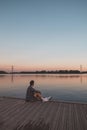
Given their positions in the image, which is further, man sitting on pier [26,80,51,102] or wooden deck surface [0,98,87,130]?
man sitting on pier [26,80,51,102]

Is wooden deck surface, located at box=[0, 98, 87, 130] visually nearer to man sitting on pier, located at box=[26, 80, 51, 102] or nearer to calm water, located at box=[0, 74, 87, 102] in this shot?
man sitting on pier, located at box=[26, 80, 51, 102]

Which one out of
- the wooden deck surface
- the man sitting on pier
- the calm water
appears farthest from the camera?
the calm water

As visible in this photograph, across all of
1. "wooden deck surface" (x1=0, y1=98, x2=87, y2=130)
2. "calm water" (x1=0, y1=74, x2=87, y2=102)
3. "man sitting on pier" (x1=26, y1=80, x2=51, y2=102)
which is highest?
"man sitting on pier" (x1=26, y1=80, x2=51, y2=102)

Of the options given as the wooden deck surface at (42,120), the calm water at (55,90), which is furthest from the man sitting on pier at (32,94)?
the calm water at (55,90)

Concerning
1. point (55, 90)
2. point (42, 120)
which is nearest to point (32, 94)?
point (42, 120)

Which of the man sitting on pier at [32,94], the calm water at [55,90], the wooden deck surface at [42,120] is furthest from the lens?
the calm water at [55,90]

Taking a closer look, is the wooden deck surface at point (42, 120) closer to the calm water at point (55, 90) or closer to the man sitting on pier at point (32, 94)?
the man sitting on pier at point (32, 94)

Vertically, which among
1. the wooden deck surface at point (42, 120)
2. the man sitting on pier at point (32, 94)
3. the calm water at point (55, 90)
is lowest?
the calm water at point (55, 90)

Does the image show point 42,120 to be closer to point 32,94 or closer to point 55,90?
point 32,94

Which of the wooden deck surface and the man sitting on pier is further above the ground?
the man sitting on pier

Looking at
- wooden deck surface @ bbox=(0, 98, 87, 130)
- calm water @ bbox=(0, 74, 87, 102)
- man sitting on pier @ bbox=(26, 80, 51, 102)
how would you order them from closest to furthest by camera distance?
wooden deck surface @ bbox=(0, 98, 87, 130)
man sitting on pier @ bbox=(26, 80, 51, 102)
calm water @ bbox=(0, 74, 87, 102)

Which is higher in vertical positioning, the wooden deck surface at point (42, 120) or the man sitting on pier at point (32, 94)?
the man sitting on pier at point (32, 94)

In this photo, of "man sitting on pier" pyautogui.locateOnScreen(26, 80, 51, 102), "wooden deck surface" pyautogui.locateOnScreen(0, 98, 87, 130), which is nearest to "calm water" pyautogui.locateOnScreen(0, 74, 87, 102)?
"man sitting on pier" pyautogui.locateOnScreen(26, 80, 51, 102)

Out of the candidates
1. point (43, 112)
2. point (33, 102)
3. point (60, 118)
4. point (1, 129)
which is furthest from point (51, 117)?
point (33, 102)
